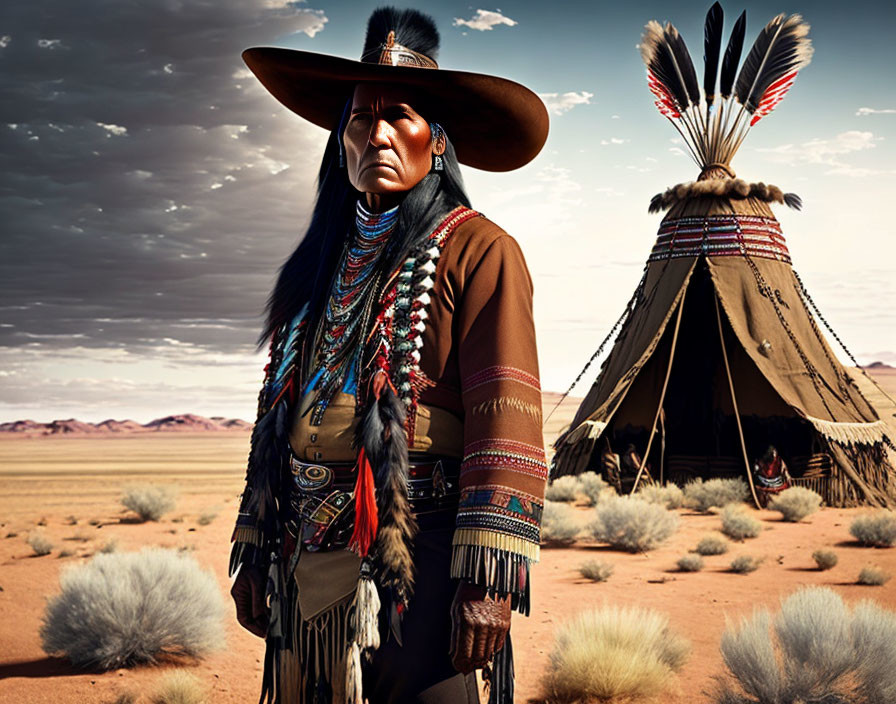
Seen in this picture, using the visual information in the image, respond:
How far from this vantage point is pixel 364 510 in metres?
2.52

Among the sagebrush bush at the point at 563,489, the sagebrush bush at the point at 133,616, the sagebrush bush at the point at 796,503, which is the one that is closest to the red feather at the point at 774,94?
the sagebrush bush at the point at 796,503

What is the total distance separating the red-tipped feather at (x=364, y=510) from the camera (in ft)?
8.22

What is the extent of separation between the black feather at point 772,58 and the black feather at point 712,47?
0.35m

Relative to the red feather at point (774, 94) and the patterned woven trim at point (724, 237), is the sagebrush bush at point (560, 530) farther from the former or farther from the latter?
the red feather at point (774, 94)

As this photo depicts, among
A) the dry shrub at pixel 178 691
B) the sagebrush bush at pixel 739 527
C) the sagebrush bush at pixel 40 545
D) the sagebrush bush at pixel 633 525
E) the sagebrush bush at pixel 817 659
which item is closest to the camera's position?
the sagebrush bush at pixel 817 659

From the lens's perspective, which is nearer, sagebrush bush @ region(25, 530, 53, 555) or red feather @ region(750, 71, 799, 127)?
sagebrush bush @ region(25, 530, 53, 555)

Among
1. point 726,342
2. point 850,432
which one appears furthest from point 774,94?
point 850,432

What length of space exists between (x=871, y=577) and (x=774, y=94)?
7275 millimetres

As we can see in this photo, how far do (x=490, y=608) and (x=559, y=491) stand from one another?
11.9m

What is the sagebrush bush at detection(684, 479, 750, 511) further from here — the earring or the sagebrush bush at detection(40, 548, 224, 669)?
the earring

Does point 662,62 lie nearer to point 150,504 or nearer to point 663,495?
point 663,495

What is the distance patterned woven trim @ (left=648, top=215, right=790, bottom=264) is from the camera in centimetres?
1328

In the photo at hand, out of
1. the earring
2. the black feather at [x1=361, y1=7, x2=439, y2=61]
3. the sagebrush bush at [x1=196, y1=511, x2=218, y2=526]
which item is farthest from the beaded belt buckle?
the sagebrush bush at [x1=196, y1=511, x2=218, y2=526]

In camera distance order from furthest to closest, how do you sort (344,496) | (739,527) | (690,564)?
(739,527) → (690,564) → (344,496)
